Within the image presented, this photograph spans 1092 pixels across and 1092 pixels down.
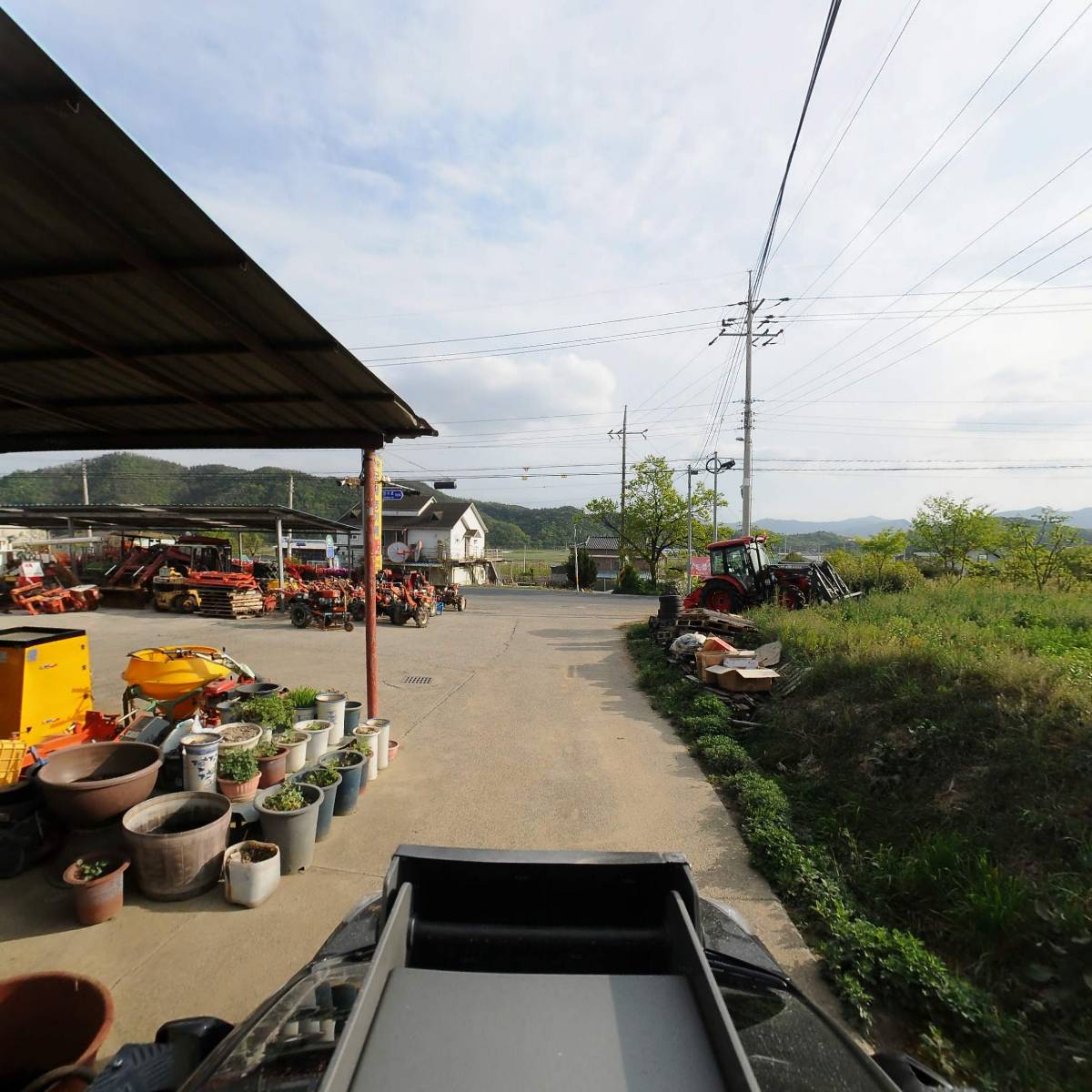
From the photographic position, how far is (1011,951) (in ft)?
9.68

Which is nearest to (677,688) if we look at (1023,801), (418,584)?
(1023,801)

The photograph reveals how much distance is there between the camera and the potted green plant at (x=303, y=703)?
18.9 feet

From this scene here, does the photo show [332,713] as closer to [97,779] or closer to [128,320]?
[97,779]

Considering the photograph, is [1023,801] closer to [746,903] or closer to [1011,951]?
[1011,951]

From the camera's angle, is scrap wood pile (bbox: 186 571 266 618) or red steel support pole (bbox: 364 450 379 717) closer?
red steel support pole (bbox: 364 450 379 717)

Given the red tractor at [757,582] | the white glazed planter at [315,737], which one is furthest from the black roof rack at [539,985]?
the red tractor at [757,582]

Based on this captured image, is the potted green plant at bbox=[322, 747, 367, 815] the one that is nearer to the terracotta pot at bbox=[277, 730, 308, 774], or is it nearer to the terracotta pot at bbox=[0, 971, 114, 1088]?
the terracotta pot at bbox=[277, 730, 308, 774]

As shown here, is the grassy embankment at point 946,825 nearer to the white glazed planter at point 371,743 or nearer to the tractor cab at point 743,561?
the white glazed planter at point 371,743

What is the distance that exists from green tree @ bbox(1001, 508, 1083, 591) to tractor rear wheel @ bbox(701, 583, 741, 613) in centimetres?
643

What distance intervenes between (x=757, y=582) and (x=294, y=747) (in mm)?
12004

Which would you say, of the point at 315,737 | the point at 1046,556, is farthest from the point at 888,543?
the point at 315,737

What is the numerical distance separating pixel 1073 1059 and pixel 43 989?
421 centimetres

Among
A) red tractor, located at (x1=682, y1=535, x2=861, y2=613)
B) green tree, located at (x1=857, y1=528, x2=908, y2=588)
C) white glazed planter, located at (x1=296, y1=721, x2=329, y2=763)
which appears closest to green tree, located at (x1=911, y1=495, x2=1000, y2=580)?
green tree, located at (x1=857, y1=528, x2=908, y2=588)

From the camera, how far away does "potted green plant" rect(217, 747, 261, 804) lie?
13.9ft
